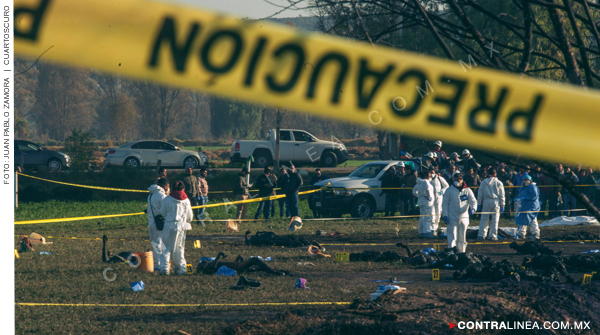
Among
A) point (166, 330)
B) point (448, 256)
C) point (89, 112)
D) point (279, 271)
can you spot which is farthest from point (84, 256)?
point (89, 112)

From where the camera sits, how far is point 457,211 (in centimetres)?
1255

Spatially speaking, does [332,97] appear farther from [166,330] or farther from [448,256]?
[448,256]

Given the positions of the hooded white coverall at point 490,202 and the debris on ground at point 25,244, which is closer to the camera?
the debris on ground at point 25,244

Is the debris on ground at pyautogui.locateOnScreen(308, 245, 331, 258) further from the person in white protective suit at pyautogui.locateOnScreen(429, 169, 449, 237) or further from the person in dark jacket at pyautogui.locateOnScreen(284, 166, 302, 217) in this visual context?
the person in dark jacket at pyautogui.locateOnScreen(284, 166, 302, 217)

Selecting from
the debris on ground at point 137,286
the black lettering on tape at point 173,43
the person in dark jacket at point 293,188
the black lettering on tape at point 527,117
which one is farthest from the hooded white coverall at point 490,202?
the black lettering on tape at point 173,43

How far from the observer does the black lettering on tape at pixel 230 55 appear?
6.80 ft

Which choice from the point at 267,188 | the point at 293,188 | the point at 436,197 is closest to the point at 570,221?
the point at 436,197

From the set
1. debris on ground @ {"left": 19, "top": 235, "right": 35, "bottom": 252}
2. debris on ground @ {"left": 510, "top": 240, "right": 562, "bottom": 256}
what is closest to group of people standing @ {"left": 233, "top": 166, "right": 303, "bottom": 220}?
debris on ground @ {"left": 19, "top": 235, "right": 35, "bottom": 252}

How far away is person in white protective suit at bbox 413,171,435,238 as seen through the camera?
15734mm

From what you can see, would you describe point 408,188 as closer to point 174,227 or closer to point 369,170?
point 369,170

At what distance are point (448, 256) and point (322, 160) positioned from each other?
20.9 meters

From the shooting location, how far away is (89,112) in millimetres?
102312

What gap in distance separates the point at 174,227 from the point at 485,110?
27.7 feet

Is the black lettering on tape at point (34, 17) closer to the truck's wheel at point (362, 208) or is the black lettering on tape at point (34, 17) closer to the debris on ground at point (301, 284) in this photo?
the debris on ground at point (301, 284)
